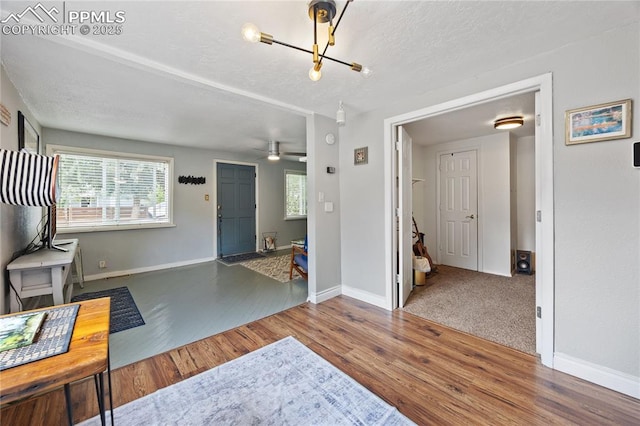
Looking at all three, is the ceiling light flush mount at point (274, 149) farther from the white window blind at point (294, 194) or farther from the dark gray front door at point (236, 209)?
the white window blind at point (294, 194)

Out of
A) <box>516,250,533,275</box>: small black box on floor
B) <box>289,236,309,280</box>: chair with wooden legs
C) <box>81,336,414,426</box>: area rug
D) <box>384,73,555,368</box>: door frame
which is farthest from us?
<box>516,250,533,275</box>: small black box on floor

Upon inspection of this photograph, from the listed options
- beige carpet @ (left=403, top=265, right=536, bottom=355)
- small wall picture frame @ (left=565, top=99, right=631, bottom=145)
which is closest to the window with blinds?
beige carpet @ (left=403, top=265, right=536, bottom=355)

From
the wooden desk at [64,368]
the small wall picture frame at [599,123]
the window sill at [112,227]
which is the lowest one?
the wooden desk at [64,368]

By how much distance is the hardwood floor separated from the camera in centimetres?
147

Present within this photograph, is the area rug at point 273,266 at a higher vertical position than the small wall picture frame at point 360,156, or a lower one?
lower

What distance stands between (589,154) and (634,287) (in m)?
0.87

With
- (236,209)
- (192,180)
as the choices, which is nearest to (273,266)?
(236,209)

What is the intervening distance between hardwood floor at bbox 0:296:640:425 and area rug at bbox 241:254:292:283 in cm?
157

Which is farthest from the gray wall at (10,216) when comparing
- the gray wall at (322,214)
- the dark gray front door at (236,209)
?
the dark gray front door at (236,209)

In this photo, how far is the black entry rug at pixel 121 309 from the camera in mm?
2547

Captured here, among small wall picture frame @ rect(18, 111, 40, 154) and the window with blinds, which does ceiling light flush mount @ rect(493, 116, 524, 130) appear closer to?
small wall picture frame @ rect(18, 111, 40, 154)

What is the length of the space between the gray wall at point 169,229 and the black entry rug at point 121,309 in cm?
89

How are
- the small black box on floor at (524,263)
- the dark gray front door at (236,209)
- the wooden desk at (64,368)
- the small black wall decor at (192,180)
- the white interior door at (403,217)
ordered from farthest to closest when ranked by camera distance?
the dark gray front door at (236,209) → the small black wall decor at (192,180) → the small black box on floor at (524,263) → the white interior door at (403,217) → the wooden desk at (64,368)

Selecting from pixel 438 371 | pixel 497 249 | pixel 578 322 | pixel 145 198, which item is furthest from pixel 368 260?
pixel 145 198
